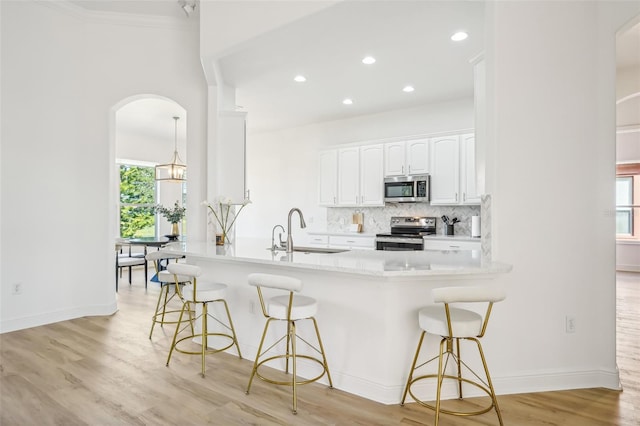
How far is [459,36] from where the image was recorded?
A: 3.42 m

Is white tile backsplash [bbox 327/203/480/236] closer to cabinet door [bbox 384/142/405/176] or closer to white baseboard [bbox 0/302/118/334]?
cabinet door [bbox 384/142/405/176]

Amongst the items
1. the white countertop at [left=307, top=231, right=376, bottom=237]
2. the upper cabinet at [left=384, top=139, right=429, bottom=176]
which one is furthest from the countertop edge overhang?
the white countertop at [left=307, top=231, right=376, bottom=237]

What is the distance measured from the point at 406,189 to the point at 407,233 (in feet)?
2.26

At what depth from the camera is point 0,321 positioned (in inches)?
146

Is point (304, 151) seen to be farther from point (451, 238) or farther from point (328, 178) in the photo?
point (451, 238)

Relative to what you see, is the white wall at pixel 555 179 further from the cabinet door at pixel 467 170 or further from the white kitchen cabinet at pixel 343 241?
the white kitchen cabinet at pixel 343 241

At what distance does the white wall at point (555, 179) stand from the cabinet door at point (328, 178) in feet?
13.0

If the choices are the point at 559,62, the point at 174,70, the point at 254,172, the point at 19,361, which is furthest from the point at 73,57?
the point at 559,62

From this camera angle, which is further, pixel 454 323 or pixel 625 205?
pixel 625 205

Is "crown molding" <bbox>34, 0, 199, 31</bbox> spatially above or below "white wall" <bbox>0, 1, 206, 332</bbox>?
above

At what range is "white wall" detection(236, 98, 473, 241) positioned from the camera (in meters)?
5.81

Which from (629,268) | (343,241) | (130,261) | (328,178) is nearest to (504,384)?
(343,241)

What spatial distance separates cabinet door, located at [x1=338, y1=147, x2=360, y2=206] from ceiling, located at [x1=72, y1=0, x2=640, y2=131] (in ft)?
2.38

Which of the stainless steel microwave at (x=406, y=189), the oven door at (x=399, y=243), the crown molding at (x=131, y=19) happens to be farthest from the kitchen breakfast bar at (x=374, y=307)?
the crown molding at (x=131, y=19)
